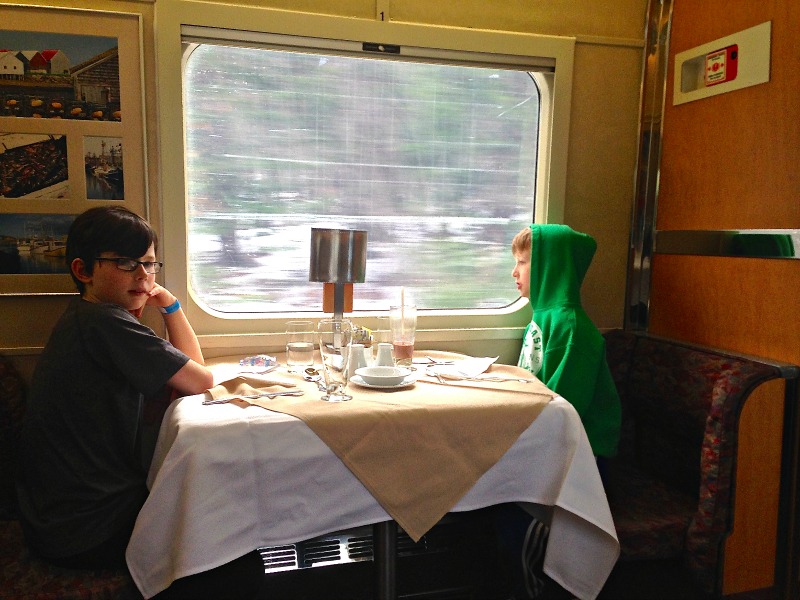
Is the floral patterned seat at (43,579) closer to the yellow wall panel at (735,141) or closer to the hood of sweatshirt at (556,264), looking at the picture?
the hood of sweatshirt at (556,264)

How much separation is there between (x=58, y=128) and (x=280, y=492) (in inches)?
61.8

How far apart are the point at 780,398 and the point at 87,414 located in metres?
2.19

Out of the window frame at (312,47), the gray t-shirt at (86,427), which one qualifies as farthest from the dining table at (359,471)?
the window frame at (312,47)

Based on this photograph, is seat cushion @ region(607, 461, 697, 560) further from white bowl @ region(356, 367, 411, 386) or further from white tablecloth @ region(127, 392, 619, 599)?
white bowl @ region(356, 367, 411, 386)

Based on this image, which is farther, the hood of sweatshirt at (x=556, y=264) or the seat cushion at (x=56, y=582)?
the hood of sweatshirt at (x=556, y=264)

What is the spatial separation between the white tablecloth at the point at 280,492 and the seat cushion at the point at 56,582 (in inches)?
4.6

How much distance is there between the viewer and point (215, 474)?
1.47m

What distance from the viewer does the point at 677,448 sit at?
232cm

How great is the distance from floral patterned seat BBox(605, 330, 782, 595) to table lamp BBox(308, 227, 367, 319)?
3.77 ft

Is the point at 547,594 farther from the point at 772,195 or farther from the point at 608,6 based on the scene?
the point at 608,6

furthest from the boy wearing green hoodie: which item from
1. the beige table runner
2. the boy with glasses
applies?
the boy with glasses

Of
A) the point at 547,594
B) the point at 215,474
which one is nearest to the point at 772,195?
the point at 547,594

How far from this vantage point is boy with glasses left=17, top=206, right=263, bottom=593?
1.61 metres

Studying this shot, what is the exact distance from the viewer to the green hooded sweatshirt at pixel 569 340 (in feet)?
7.06
